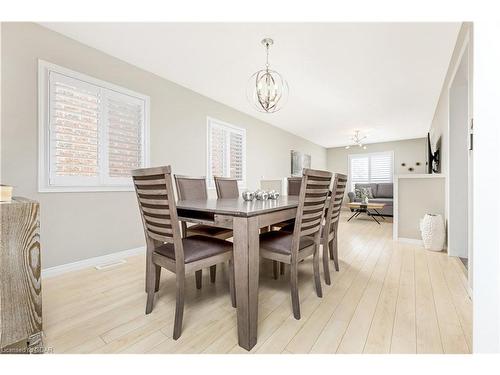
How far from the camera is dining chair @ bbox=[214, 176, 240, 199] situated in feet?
8.59

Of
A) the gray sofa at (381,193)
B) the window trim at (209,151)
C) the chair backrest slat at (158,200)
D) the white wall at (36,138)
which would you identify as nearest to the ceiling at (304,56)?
the white wall at (36,138)

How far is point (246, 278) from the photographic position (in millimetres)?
1210

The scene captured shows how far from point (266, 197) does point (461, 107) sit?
2.60 meters

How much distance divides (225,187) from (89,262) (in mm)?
1623

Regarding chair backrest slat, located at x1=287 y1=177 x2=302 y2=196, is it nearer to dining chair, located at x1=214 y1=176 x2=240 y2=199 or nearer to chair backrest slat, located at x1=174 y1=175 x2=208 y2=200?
dining chair, located at x1=214 y1=176 x2=240 y2=199

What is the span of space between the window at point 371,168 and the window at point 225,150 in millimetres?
5293

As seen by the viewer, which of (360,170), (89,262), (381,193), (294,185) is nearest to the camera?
(89,262)

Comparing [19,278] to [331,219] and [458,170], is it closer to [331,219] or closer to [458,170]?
[331,219]

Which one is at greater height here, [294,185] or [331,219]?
[294,185]

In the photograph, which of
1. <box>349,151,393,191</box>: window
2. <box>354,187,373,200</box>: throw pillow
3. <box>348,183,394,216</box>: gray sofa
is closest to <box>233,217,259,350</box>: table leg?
<box>348,183,394,216</box>: gray sofa

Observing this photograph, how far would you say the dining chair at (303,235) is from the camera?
1.47 m
